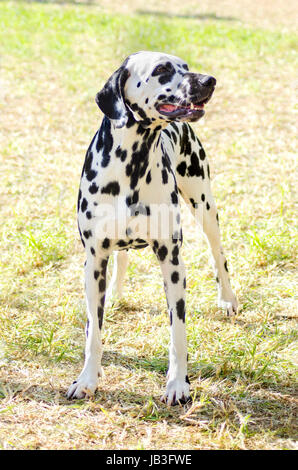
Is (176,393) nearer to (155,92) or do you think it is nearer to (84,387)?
(84,387)

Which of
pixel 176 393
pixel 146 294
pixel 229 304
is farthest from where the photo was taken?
pixel 146 294

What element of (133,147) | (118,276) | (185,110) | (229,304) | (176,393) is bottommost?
(176,393)

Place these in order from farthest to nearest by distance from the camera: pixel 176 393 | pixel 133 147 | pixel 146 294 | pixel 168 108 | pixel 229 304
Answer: pixel 146 294
pixel 229 304
pixel 176 393
pixel 133 147
pixel 168 108

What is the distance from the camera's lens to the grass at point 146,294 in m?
3.59

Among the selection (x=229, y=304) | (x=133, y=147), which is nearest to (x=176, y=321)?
(x=133, y=147)

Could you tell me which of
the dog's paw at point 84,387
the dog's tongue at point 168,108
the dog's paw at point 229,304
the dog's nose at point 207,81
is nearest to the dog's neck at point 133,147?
the dog's tongue at point 168,108

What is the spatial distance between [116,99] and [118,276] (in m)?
1.67

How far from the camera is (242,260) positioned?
5.50 meters

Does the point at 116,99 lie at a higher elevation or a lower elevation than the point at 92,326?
higher

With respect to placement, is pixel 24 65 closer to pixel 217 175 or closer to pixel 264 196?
pixel 217 175

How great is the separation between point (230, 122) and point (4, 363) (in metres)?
5.58

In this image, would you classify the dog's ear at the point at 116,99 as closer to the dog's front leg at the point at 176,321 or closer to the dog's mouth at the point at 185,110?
the dog's mouth at the point at 185,110

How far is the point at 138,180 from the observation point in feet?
11.9

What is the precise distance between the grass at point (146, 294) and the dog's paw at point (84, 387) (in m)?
0.05
